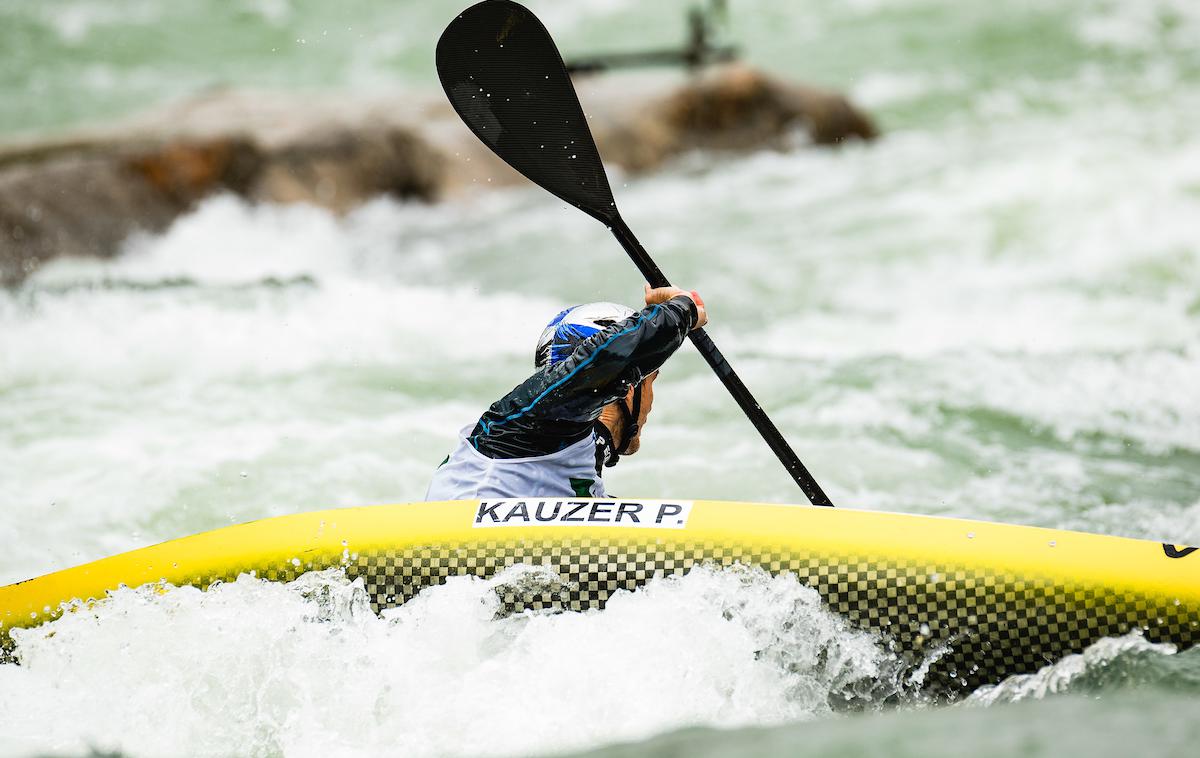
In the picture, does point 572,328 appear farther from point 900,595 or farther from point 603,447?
point 900,595

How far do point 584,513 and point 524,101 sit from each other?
3.84ft

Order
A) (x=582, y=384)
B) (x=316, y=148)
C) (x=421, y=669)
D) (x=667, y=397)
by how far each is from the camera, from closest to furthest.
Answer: (x=421, y=669)
(x=582, y=384)
(x=667, y=397)
(x=316, y=148)

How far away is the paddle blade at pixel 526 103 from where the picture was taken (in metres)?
3.15

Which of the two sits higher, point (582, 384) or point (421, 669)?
point (582, 384)

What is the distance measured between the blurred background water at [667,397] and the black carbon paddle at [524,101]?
104cm

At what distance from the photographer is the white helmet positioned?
9.19 ft

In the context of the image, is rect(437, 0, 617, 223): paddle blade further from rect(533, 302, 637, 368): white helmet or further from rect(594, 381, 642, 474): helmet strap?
rect(594, 381, 642, 474): helmet strap

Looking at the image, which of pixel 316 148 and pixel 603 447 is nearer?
pixel 603 447

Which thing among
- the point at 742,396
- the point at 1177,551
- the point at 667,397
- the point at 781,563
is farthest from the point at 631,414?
the point at 667,397

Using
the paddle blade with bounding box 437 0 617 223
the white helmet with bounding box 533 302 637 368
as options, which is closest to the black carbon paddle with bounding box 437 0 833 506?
the paddle blade with bounding box 437 0 617 223

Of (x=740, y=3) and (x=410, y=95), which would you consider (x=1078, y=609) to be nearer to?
(x=410, y=95)

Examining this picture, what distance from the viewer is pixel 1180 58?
14414 mm

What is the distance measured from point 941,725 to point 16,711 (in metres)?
1.73

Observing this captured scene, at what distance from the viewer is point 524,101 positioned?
10.5 feet
